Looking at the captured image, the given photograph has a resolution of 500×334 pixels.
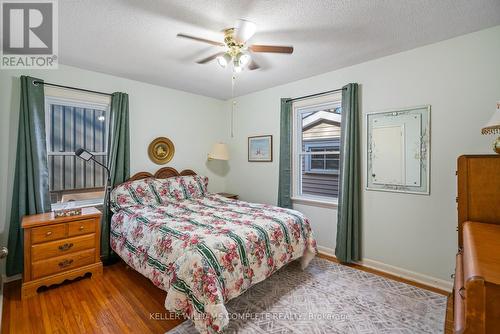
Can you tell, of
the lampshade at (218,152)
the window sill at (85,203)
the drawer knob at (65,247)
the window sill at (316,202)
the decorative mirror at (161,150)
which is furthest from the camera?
the lampshade at (218,152)

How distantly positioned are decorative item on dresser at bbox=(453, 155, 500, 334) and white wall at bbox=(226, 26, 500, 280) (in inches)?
41.8

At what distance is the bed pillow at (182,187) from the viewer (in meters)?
3.33

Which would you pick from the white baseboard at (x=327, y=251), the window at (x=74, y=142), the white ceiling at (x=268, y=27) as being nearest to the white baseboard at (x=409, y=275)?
the white baseboard at (x=327, y=251)

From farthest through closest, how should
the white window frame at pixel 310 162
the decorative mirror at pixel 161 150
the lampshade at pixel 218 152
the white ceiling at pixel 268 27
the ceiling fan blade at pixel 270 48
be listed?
1. the lampshade at pixel 218 152
2. the decorative mirror at pixel 161 150
3. the white window frame at pixel 310 162
4. the ceiling fan blade at pixel 270 48
5. the white ceiling at pixel 268 27

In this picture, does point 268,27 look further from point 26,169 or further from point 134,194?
point 26,169

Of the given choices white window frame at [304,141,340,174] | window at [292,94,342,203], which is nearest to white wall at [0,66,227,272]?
window at [292,94,342,203]

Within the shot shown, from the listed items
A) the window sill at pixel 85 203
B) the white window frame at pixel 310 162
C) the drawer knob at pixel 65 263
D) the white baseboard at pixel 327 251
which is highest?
the white window frame at pixel 310 162

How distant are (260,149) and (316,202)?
4.32ft

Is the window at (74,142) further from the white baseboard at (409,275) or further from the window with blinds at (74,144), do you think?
the white baseboard at (409,275)

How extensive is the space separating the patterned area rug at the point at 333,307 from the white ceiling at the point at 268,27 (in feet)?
8.12

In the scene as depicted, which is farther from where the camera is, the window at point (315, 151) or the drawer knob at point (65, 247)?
the window at point (315, 151)

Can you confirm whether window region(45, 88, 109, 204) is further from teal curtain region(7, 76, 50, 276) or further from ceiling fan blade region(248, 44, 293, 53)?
ceiling fan blade region(248, 44, 293, 53)

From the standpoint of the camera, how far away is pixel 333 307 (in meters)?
2.05

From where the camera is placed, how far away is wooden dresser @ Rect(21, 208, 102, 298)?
2203 mm
